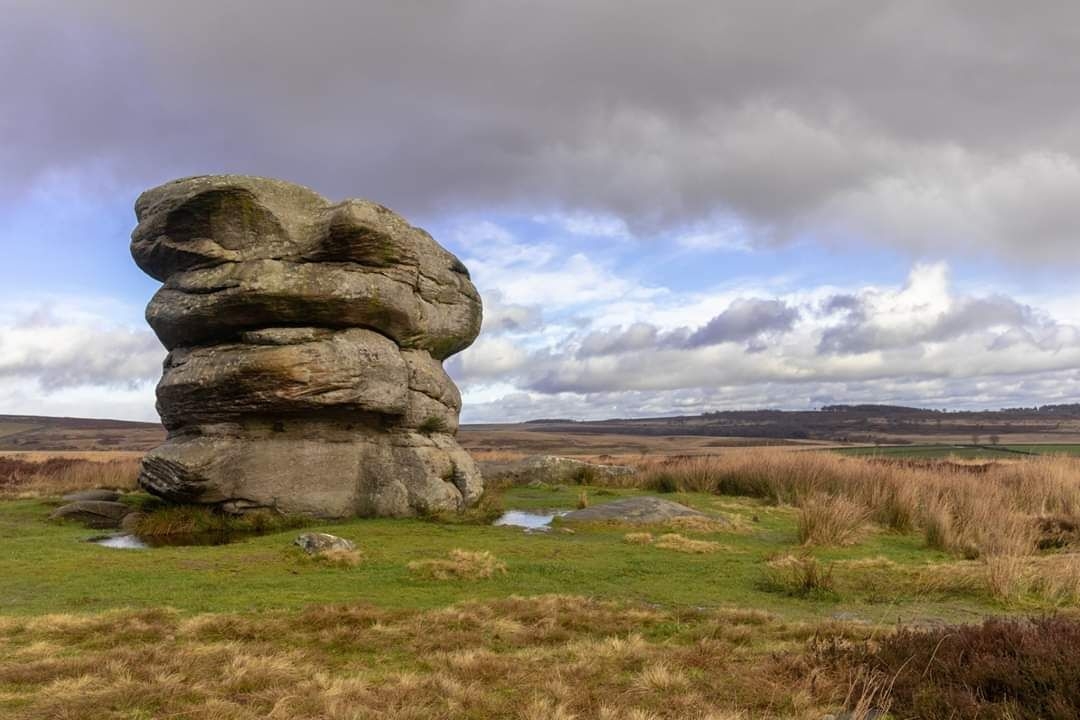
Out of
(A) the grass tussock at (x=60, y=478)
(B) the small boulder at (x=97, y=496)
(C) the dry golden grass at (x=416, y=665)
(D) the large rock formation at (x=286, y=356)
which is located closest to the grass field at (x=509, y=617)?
(C) the dry golden grass at (x=416, y=665)

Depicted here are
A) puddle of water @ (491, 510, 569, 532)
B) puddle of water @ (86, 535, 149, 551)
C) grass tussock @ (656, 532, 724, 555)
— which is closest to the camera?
grass tussock @ (656, 532, 724, 555)

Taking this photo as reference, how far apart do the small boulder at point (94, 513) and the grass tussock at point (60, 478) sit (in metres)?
4.80

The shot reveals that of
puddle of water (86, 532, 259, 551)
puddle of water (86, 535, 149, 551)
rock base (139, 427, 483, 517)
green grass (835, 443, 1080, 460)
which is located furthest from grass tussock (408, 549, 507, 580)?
green grass (835, 443, 1080, 460)

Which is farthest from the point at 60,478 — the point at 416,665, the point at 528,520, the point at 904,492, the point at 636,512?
the point at 904,492

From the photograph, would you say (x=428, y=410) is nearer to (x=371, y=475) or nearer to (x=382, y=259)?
(x=371, y=475)

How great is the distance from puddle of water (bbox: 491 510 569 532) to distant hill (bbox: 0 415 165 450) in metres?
86.4

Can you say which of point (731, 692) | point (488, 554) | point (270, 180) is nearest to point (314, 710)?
point (731, 692)

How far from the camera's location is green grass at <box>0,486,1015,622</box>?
359 inches

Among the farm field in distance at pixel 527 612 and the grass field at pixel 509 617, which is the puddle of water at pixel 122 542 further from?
the grass field at pixel 509 617

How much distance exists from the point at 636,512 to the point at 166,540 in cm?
1004

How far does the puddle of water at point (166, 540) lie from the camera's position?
14.1 m

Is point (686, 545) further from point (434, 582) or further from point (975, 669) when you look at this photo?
point (975, 669)

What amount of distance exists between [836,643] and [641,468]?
78.1 ft

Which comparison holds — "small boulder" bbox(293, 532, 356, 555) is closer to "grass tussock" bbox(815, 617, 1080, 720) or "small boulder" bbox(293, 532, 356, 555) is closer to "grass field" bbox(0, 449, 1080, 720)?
"grass field" bbox(0, 449, 1080, 720)
